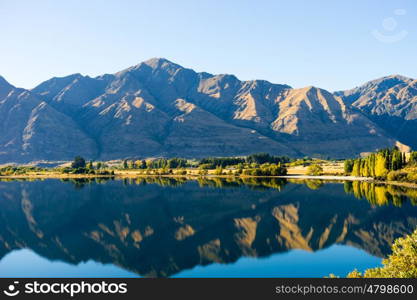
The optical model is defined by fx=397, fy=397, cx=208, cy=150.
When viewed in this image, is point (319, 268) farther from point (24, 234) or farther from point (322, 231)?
point (24, 234)

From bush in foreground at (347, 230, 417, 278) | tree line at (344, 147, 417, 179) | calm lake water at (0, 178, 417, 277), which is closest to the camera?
bush in foreground at (347, 230, 417, 278)

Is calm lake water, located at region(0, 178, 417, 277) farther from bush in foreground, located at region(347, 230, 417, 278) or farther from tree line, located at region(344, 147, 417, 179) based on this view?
tree line, located at region(344, 147, 417, 179)

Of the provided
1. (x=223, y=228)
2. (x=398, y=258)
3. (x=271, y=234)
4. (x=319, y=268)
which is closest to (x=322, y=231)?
(x=271, y=234)

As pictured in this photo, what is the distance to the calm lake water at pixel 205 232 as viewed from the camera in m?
49.6

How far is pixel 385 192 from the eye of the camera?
371 feet

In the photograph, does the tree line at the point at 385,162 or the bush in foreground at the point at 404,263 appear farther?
the tree line at the point at 385,162

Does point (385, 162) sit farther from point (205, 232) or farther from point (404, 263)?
point (404, 263)

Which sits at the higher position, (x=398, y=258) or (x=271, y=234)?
(x=398, y=258)

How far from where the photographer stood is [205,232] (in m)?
72.2

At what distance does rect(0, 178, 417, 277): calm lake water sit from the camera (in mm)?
49625

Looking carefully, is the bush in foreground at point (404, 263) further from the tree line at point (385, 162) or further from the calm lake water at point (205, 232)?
the tree line at point (385, 162)

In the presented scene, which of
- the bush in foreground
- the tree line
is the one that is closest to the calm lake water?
the bush in foreground

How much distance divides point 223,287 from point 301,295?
3.69 metres

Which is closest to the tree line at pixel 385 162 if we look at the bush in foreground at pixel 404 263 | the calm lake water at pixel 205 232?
the calm lake water at pixel 205 232
